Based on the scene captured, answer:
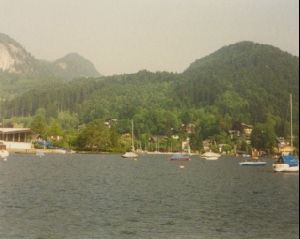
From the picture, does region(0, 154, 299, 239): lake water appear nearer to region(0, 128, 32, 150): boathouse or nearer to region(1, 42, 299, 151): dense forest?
region(0, 128, 32, 150): boathouse

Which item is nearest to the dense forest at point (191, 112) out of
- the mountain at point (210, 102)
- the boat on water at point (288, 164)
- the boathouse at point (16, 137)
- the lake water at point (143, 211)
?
the mountain at point (210, 102)

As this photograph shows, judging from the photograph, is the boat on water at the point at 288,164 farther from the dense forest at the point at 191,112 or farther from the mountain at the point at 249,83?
the mountain at the point at 249,83

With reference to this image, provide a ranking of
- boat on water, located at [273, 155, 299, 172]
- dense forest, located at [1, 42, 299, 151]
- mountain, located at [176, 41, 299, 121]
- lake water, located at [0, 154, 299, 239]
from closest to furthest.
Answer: lake water, located at [0, 154, 299, 239], boat on water, located at [273, 155, 299, 172], dense forest, located at [1, 42, 299, 151], mountain, located at [176, 41, 299, 121]

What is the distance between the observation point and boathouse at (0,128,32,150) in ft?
407

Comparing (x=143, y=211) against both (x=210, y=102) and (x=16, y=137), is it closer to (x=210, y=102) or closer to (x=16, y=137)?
(x=16, y=137)

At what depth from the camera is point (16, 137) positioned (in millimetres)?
134000

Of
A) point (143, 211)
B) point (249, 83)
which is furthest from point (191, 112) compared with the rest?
point (143, 211)

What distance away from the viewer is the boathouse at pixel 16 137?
407ft

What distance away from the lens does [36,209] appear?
92.9ft

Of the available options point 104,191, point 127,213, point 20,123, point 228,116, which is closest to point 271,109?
point 228,116

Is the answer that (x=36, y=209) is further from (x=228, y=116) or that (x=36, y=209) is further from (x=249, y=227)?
(x=228, y=116)

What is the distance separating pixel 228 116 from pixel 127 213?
14409 centimetres

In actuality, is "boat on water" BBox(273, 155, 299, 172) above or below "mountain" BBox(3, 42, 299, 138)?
below

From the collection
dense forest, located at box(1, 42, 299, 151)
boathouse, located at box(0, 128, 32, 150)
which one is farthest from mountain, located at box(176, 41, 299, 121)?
boathouse, located at box(0, 128, 32, 150)
